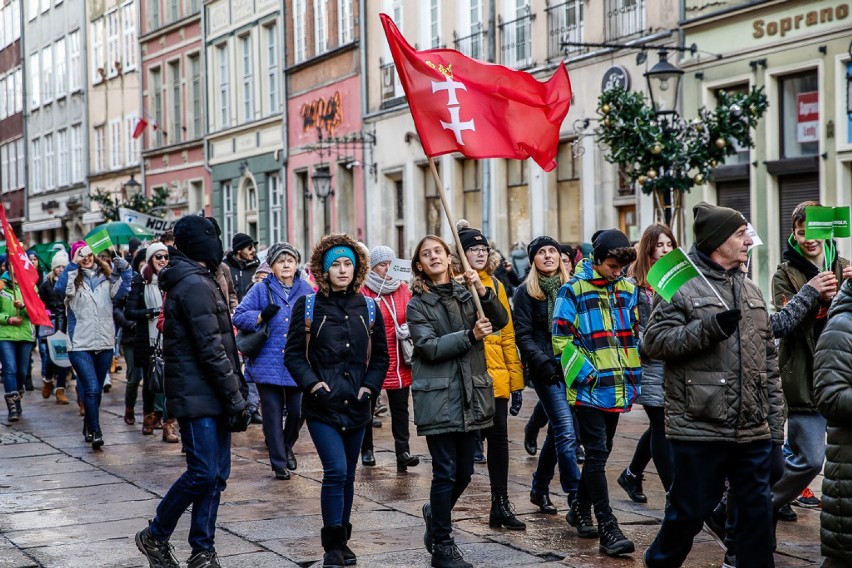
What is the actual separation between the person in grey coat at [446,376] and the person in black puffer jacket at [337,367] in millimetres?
280

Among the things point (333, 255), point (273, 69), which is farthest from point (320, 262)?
point (273, 69)

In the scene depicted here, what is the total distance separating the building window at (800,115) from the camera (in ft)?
62.2

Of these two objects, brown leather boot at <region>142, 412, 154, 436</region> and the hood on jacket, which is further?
brown leather boot at <region>142, 412, 154, 436</region>

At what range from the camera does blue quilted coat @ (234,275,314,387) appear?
10969 mm

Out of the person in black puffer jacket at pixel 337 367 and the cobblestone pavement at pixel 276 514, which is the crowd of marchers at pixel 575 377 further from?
the cobblestone pavement at pixel 276 514

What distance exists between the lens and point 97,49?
170ft

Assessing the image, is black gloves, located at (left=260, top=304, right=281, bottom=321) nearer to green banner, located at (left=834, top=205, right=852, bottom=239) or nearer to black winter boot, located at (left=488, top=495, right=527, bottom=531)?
black winter boot, located at (left=488, top=495, right=527, bottom=531)

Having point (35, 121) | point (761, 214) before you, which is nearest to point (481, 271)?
point (761, 214)

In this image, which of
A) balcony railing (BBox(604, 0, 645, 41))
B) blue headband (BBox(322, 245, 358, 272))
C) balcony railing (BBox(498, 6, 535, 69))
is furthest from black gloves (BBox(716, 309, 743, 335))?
balcony railing (BBox(498, 6, 535, 69))

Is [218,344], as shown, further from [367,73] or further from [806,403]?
[367,73]

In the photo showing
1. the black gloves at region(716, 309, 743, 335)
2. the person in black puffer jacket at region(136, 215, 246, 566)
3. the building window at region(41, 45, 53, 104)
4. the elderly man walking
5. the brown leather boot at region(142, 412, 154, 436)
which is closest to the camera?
the black gloves at region(716, 309, 743, 335)

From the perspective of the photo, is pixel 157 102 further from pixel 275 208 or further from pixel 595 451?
pixel 595 451

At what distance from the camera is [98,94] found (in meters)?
51.2

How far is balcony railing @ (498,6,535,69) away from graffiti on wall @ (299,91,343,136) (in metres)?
7.86
